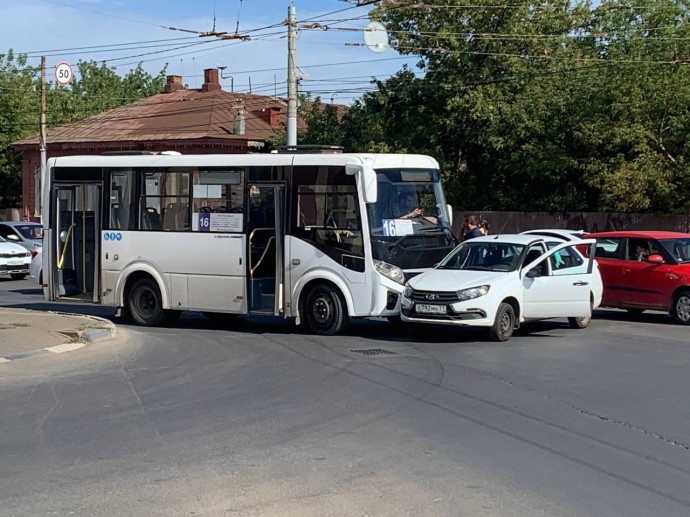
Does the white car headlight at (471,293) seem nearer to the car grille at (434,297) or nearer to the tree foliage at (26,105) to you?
the car grille at (434,297)

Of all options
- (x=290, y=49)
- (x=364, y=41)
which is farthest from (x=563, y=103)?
(x=290, y=49)

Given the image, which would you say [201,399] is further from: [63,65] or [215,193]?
A: [63,65]

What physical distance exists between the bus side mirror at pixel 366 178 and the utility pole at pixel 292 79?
1065cm

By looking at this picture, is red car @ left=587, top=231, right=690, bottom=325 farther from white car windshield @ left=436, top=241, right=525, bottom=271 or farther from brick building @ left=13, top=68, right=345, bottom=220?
brick building @ left=13, top=68, right=345, bottom=220

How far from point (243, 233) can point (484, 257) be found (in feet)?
13.1

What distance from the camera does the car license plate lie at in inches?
566

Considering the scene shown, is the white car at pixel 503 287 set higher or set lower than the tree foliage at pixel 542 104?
lower

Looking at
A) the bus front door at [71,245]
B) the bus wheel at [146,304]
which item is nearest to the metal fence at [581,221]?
the bus wheel at [146,304]

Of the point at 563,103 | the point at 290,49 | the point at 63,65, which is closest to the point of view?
the point at 290,49

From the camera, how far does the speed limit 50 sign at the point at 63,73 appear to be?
139 ft

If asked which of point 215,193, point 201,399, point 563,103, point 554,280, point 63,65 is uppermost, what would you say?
point 63,65

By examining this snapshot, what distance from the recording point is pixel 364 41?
90.8 ft

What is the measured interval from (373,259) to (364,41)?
45.6 feet

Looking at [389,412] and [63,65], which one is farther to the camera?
[63,65]
